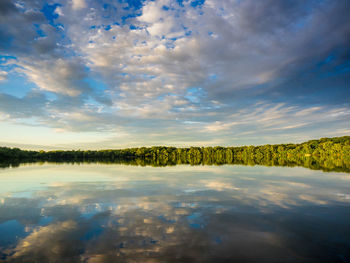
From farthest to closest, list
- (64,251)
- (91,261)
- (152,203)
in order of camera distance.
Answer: (152,203), (64,251), (91,261)

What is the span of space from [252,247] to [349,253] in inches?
113

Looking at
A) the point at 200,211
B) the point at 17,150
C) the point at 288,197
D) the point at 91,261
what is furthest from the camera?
the point at 17,150

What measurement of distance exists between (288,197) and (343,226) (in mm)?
6105

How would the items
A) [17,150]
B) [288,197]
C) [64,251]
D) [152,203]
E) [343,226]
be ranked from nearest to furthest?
[64,251] < [343,226] < [152,203] < [288,197] < [17,150]

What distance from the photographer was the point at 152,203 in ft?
44.2

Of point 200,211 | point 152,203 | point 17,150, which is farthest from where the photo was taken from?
point 17,150

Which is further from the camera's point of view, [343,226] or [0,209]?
[0,209]

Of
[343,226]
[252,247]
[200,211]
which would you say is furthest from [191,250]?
[343,226]

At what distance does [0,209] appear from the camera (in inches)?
472

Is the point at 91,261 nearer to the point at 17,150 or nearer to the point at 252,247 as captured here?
the point at 252,247

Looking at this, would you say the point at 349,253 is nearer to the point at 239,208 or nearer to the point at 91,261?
the point at 239,208

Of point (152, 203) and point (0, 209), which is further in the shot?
point (152, 203)

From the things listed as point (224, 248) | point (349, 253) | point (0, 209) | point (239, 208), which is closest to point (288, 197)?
point (239, 208)

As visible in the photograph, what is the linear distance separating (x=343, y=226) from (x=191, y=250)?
279 inches
